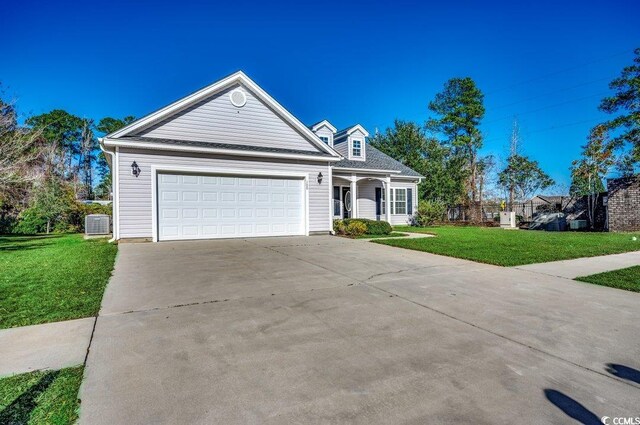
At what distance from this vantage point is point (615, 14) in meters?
15.7

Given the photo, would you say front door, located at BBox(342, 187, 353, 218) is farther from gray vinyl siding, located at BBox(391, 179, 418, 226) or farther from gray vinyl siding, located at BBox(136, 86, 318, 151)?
→ gray vinyl siding, located at BBox(136, 86, 318, 151)

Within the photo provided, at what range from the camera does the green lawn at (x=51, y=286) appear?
3839 mm

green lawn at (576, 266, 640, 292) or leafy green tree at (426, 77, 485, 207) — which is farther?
leafy green tree at (426, 77, 485, 207)

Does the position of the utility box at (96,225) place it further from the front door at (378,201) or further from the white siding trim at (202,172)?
the front door at (378,201)

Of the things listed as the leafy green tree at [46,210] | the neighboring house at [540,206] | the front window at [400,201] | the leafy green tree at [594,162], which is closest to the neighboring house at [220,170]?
the front window at [400,201]

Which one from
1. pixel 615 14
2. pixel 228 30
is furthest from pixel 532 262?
pixel 615 14

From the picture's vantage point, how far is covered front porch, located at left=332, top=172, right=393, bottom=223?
1736 cm

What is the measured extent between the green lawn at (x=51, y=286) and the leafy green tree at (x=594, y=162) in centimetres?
2238

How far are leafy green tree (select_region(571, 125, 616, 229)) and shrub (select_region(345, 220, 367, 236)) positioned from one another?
543 inches

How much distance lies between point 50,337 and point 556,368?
456 centimetres

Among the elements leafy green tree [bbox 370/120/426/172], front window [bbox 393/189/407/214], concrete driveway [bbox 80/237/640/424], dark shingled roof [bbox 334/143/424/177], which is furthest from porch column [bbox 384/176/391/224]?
leafy green tree [bbox 370/120/426/172]

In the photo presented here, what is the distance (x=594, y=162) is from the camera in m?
18.8

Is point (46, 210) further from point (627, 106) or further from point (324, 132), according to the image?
point (627, 106)

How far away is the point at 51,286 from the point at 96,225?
894 centimetres
